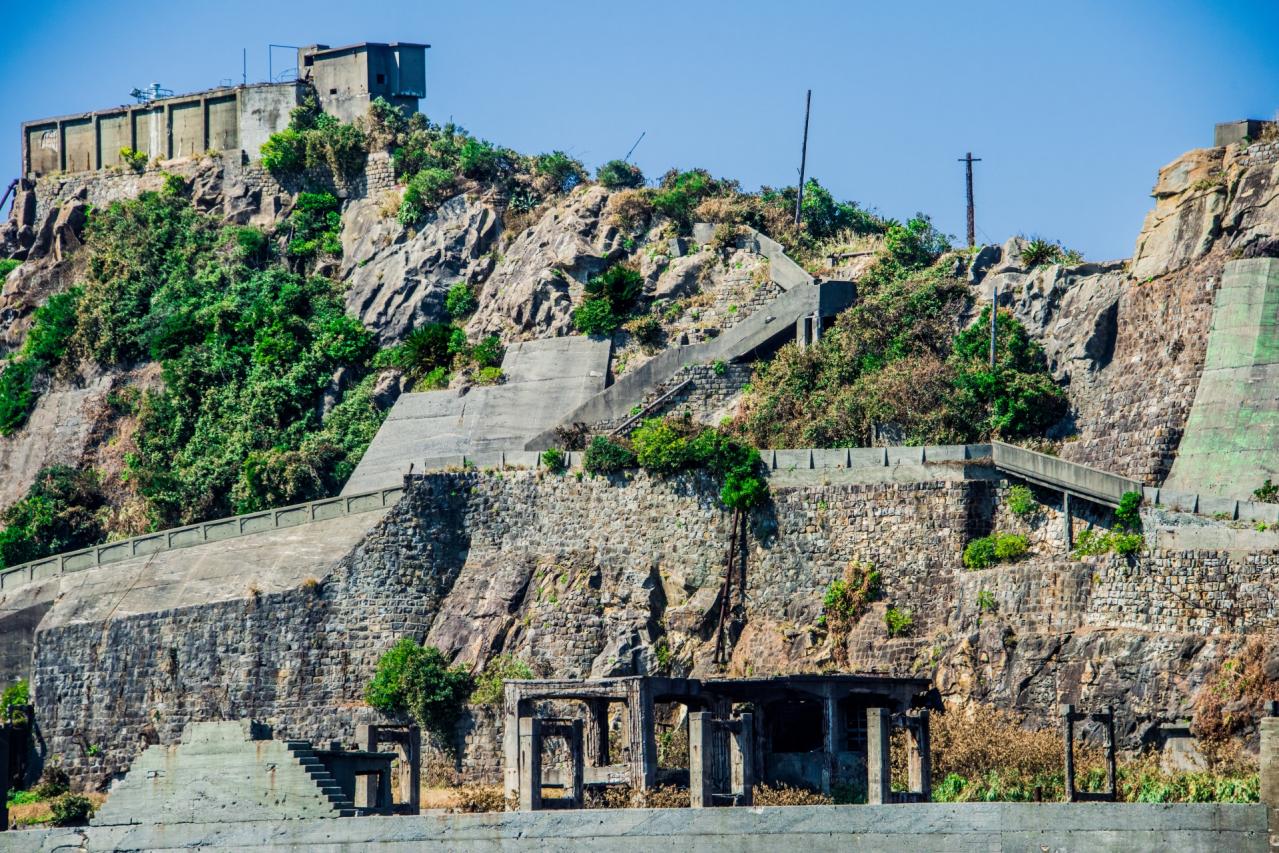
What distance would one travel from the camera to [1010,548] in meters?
69.9

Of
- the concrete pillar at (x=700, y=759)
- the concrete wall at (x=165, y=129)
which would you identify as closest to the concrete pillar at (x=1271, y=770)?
the concrete pillar at (x=700, y=759)

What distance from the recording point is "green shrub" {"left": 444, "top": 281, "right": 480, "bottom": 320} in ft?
301

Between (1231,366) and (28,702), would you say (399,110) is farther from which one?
(1231,366)

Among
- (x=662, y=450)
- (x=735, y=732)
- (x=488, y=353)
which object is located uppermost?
(x=488, y=353)

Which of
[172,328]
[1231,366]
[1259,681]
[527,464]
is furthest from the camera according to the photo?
[172,328]

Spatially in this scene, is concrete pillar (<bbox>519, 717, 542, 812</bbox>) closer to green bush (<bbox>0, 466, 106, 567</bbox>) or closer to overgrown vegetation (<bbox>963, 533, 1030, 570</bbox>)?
overgrown vegetation (<bbox>963, 533, 1030, 570</bbox>)

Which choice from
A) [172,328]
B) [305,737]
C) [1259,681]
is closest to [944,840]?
[1259,681]

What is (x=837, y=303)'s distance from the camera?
274ft

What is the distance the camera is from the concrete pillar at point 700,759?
196 ft

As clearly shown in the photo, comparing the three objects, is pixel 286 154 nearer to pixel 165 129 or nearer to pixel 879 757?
pixel 165 129

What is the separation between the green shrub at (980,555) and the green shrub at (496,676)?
1196cm

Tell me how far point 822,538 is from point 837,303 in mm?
12138

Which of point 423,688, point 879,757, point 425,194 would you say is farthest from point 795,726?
point 425,194

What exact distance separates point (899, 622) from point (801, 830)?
15.6m
